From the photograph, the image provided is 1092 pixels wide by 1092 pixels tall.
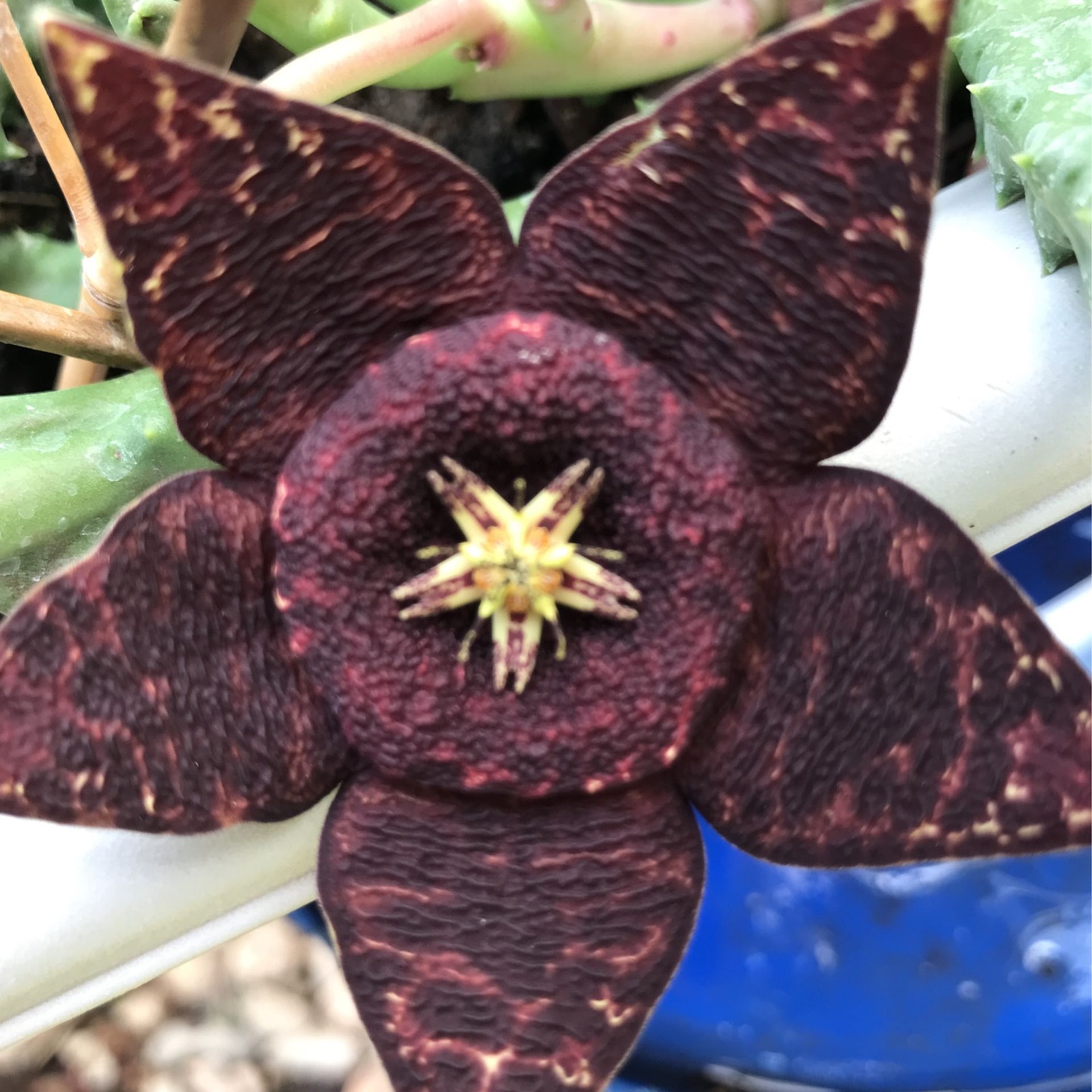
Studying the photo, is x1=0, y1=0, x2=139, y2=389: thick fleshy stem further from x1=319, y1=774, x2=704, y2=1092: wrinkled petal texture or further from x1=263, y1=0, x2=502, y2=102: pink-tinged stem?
x1=319, y1=774, x2=704, y2=1092: wrinkled petal texture

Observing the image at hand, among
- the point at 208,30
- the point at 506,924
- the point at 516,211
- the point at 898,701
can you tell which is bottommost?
the point at 506,924

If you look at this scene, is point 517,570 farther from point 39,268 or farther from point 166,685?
point 39,268

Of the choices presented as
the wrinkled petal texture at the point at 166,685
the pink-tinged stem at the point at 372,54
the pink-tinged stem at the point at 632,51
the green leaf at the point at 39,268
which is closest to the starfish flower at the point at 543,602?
the wrinkled petal texture at the point at 166,685

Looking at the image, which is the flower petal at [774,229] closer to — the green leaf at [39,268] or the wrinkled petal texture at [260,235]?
the wrinkled petal texture at [260,235]

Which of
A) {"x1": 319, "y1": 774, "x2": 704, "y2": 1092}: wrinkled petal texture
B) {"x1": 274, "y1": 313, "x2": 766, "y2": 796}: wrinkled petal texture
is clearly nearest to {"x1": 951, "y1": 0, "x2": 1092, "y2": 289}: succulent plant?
{"x1": 274, "y1": 313, "x2": 766, "y2": 796}: wrinkled petal texture

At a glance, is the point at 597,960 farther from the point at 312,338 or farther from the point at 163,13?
the point at 163,13

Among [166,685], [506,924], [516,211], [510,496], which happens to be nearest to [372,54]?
[516,211]
